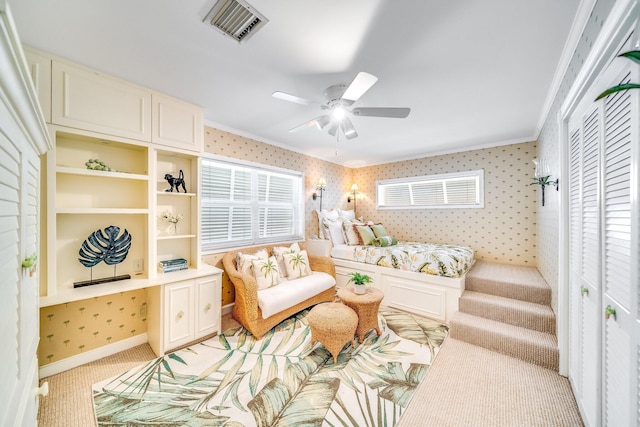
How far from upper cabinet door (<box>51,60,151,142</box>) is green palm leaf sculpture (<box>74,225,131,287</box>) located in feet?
2.88

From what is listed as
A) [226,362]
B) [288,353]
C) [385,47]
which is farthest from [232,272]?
[385,47]

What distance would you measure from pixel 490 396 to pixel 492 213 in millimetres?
2930

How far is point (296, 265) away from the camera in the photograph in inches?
129

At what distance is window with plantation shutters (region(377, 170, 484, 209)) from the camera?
13.4 ft

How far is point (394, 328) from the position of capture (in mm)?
2783

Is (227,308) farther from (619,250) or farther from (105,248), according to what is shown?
(619,250)

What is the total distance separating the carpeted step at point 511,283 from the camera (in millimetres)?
2670

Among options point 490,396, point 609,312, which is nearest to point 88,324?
→ point 490,396

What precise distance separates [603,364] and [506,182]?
3.15m

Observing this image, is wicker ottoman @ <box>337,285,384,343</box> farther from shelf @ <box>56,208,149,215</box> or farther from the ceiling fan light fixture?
shelf @ <box>56,208,149,215</box>

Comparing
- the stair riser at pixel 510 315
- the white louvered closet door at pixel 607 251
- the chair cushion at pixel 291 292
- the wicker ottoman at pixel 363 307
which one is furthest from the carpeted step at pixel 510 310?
the chair cushion at pixel 291 292

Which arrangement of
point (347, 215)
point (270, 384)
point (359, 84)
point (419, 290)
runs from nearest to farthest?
point (359, 84)
point (270, 384)
point (419, 290)
point (347, 215)

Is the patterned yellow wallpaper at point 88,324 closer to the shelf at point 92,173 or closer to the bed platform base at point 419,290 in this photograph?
the shelf at point 92,173

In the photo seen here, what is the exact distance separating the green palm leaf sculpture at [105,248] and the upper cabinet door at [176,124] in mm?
932
